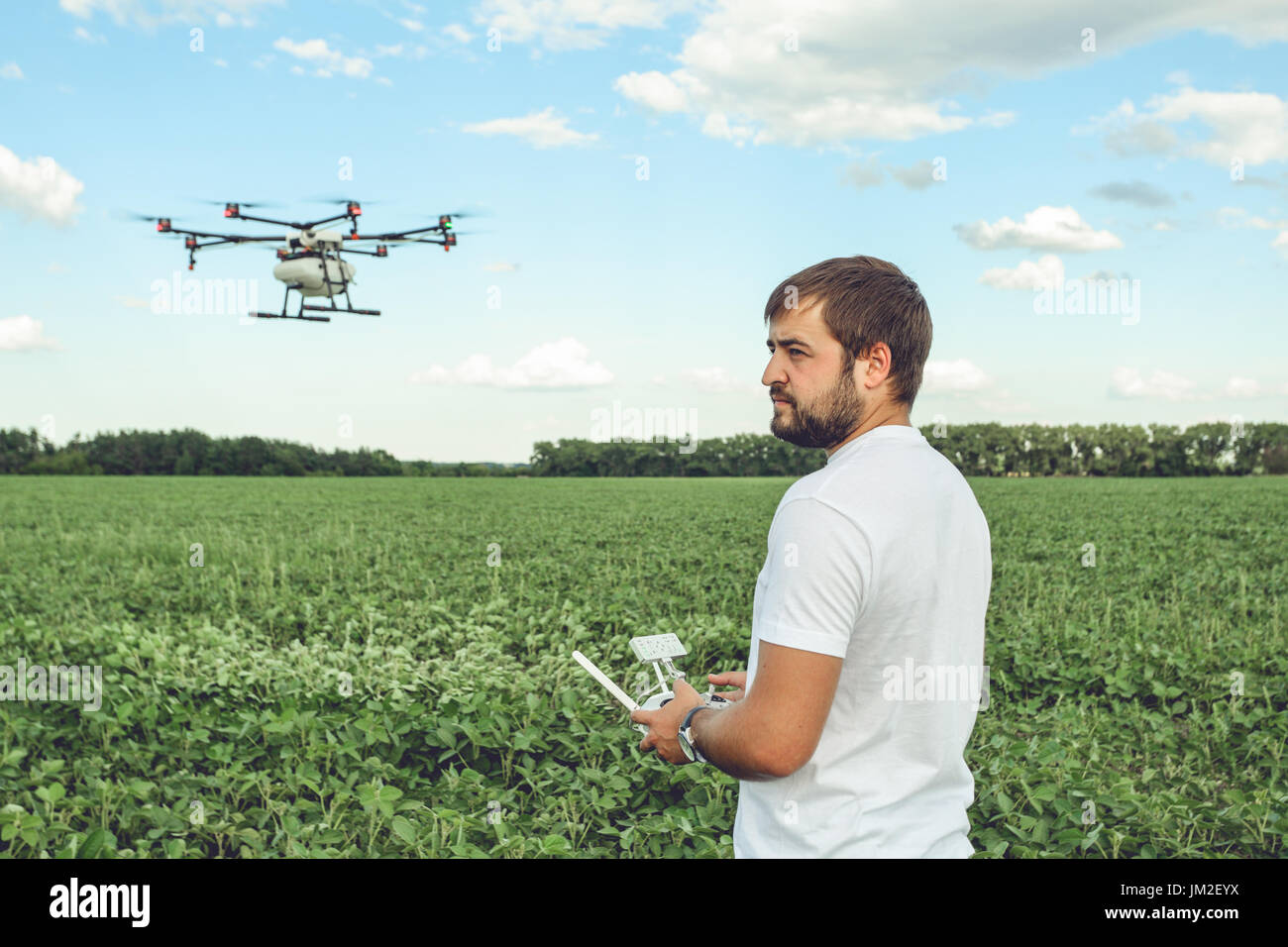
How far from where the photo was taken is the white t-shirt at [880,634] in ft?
5.72

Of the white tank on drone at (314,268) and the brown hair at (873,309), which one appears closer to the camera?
the brown hair at (873,309)

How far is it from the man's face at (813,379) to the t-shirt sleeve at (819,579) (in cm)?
35

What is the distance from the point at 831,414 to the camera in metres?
2.05

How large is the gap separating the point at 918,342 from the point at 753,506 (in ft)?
87.4

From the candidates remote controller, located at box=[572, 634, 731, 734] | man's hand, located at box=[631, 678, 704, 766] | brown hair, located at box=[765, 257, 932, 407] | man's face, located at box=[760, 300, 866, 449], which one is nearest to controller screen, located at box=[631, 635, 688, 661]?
remote controller, located at box=[572, 634, 731, 734]

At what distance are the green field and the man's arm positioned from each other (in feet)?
9.03

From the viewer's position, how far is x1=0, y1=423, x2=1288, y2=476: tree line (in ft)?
260

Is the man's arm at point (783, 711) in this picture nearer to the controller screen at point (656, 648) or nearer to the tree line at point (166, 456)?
the controller screen at point (656, 648)

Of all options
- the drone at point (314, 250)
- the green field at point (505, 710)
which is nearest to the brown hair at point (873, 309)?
the green field at point (505, 710)

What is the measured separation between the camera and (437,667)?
7445 mm

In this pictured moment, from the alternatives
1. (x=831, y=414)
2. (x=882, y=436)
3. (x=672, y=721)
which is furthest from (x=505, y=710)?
(x=882, y=436)

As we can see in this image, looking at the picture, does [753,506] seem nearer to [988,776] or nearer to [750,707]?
[988,776]
